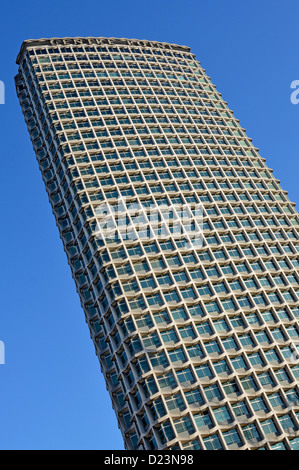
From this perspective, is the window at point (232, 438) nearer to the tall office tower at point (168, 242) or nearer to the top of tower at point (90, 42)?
the tall office tower at point (168, 242)

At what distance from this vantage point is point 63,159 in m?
91.6

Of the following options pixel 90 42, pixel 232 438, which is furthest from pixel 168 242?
pixel 90 42

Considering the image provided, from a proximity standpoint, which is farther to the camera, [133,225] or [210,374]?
[133,225]

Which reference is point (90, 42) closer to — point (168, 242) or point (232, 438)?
point (168, 242)

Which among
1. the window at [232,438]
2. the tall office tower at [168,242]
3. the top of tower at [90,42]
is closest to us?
the window at [232,438]

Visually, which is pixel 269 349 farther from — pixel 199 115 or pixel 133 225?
pixel 199 115

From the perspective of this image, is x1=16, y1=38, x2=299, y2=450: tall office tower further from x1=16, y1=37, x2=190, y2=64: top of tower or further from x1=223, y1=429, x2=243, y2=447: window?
x1=16, y1=37, x2=190, y2=64: top of tower

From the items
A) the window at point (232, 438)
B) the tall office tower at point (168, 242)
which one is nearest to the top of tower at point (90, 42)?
the tall office tower at point (168, 242)

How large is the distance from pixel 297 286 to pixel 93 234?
32.4 m

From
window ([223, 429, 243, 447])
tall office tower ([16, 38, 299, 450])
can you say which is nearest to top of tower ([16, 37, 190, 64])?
tall office tower ([16, 38, 299, 450])

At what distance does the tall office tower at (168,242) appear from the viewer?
229 ft

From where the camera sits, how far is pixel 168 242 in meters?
83.4

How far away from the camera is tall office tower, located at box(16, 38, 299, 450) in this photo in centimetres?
6994

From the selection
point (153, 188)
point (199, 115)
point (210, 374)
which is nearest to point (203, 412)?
point (210, 374)
